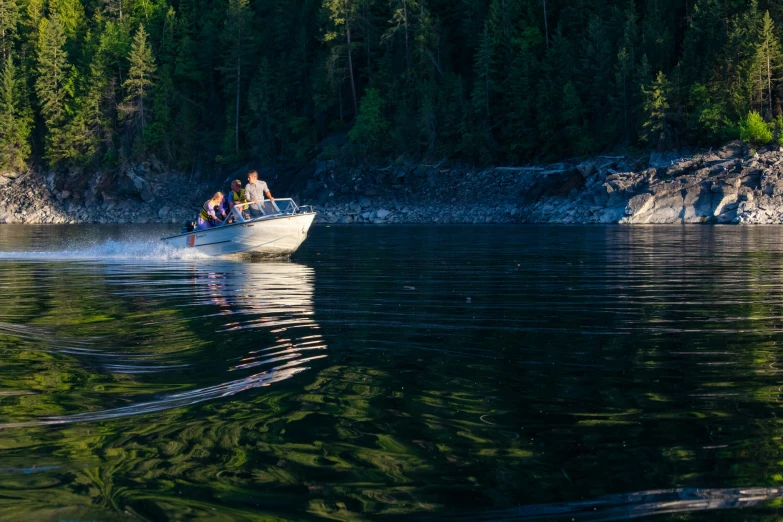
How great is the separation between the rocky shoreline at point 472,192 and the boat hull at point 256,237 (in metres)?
27.0

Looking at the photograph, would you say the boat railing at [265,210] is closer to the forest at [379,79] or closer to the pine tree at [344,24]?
the forest at [379,79]

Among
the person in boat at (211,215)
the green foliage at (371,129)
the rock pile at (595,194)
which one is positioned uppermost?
the green foliage at (371,129)

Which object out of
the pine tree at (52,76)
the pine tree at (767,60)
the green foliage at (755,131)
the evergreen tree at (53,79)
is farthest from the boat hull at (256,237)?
the pine tree at (52,76)

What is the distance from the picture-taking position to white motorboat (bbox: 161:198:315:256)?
23.4m

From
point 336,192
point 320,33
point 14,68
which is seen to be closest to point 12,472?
point 336,192

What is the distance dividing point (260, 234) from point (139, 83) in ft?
226

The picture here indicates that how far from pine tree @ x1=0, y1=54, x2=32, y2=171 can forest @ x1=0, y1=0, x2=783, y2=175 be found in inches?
8.0

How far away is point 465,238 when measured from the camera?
3309 centimetres

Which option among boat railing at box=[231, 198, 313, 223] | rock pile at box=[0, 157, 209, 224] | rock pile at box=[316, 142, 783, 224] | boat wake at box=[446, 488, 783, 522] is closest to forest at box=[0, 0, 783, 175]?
rock pile at box=[0, 157, 209, 224]

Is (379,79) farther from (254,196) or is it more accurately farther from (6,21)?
(6,21)

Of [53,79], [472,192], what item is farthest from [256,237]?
[53,79]

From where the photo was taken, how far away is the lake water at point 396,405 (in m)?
4.78

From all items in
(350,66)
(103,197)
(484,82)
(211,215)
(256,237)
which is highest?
(350,66)

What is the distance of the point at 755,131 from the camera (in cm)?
4925
